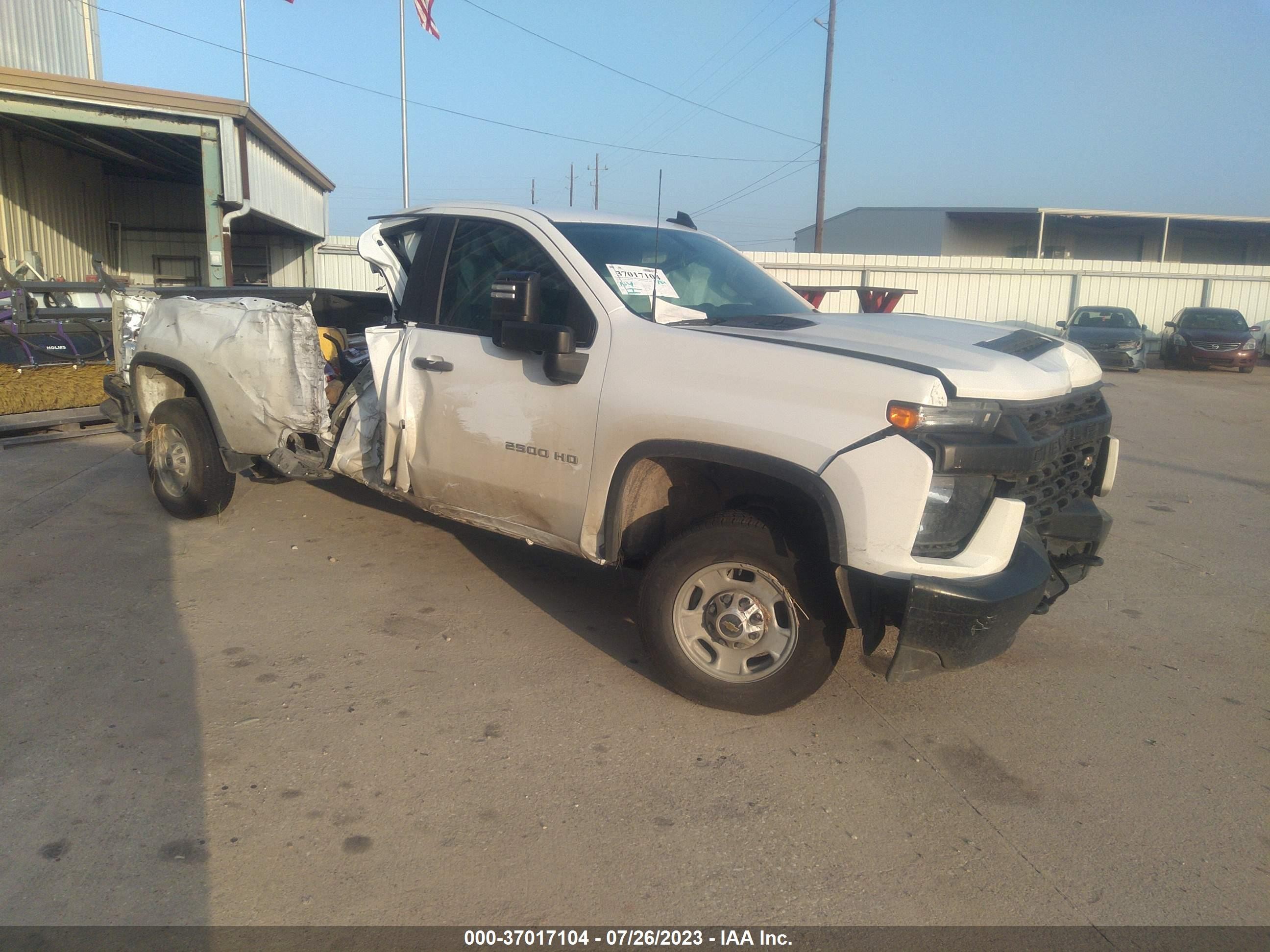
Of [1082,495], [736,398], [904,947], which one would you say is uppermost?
[736,398]

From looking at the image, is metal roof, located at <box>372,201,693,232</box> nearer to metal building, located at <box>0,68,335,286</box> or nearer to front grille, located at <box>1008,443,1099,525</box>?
front grille, located at <box>1008,443,1099,525</box>

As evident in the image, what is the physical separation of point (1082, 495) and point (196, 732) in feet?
12.4

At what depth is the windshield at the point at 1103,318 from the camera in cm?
2228

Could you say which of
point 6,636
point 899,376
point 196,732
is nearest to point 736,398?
point 899,376

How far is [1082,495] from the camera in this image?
4074 millimetres

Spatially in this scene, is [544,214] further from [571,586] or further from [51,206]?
[51,206]

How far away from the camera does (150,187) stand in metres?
23.8

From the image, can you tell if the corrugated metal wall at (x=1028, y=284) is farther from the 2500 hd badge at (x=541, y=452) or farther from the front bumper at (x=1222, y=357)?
the 2500 hd badge at (x=541, y=452)

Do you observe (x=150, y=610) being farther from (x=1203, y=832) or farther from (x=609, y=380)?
(x=1203, y=832)

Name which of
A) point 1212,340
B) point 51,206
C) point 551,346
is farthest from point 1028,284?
point 551,346

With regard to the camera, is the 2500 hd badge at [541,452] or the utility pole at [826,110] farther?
the utility pole at [826,110]

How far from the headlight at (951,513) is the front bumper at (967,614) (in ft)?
0.44

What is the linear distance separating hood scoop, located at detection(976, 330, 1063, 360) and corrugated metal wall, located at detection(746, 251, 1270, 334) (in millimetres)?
19684

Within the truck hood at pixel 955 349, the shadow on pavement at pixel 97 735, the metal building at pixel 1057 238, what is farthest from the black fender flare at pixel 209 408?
the metal building at pixel 1057 238
